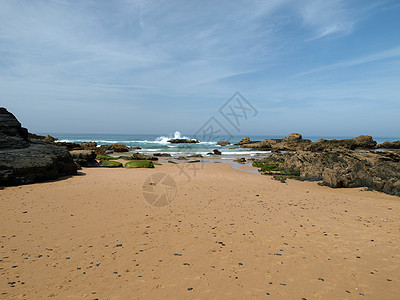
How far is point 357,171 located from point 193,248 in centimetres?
1139

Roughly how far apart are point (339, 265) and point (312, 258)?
0.45 meters

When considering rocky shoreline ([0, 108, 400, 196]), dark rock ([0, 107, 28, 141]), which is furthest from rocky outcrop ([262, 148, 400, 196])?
dark rock ([0, 107, 28, 141])

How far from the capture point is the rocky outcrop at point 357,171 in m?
11.6

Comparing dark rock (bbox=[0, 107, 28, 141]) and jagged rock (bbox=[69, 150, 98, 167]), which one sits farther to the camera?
jagged rock (bbox=[69, 150, 98, 167])

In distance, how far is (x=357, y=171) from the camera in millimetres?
12672

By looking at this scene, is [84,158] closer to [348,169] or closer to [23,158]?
[23,158]

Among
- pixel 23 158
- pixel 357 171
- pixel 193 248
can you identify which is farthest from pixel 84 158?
pixel 357 171

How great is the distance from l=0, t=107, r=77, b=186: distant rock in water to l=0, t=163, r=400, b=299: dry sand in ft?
3.95

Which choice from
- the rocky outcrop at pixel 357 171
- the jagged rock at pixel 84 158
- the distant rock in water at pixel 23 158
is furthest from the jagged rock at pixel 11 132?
the rocky outcrop at pixel 357 171

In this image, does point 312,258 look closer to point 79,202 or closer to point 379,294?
point 379,294

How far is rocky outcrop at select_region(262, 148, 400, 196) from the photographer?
38.1 ft

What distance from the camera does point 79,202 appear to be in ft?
25.8

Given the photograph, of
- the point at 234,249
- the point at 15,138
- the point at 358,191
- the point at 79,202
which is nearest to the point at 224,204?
the point at 234,249

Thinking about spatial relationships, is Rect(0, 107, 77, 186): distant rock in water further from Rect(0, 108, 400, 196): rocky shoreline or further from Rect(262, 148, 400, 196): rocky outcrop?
Rect(262, 148, 400, 196): rocky outcrop
